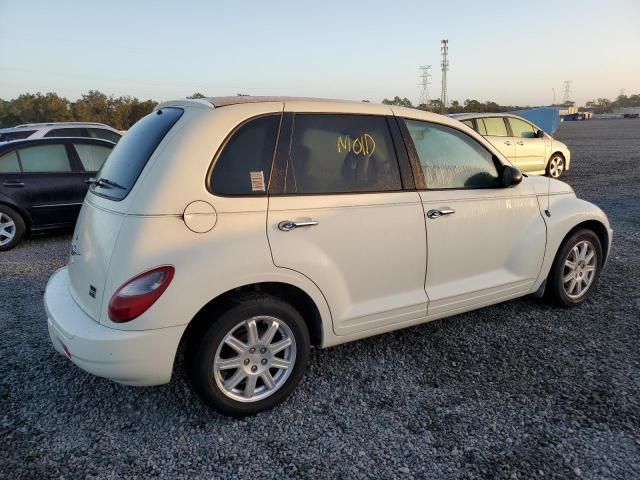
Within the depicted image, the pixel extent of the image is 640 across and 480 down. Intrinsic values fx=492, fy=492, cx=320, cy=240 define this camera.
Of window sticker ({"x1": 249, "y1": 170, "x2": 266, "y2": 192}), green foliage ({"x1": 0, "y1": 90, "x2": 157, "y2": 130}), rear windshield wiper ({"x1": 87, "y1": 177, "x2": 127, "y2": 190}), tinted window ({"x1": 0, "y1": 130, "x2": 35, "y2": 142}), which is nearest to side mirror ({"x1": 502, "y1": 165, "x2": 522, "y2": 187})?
window sticker ({"x1": 249, "y1": 170, "x2": 266, "y2": 192})

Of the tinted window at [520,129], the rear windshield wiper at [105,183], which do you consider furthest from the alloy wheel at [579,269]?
the tinted window at [520,129]

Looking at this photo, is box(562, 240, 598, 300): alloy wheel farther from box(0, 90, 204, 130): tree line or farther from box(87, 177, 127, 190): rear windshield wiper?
box(0, 90, 204, 130): tree line

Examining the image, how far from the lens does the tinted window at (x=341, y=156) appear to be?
2.94 meters

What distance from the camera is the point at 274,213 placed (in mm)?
2768

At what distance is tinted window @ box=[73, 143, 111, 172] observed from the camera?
7531 millimetres

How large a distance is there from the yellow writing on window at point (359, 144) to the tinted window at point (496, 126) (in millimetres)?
9303

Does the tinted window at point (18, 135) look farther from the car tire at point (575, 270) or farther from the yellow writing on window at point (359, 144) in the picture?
the car tire at point (575, 270)

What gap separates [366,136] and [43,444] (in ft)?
8.49

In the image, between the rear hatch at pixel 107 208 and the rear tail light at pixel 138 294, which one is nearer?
the rear tail light at pixel 138 294

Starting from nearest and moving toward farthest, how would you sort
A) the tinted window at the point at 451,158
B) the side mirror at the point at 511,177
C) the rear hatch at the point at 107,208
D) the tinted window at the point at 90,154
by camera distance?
the rear hatch at the point at 107,208
the tinted window at the point at 451,158
the side mirror at the point at 511,177
the tinted window at the point at 90,154

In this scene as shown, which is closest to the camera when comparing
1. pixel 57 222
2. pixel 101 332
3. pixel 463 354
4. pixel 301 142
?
pixel 101 332

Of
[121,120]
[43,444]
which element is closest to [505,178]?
[43,444]

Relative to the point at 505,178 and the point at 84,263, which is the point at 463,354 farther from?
the point at 84,263

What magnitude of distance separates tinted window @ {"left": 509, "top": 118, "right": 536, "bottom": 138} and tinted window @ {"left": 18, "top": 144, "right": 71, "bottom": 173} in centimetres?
990
